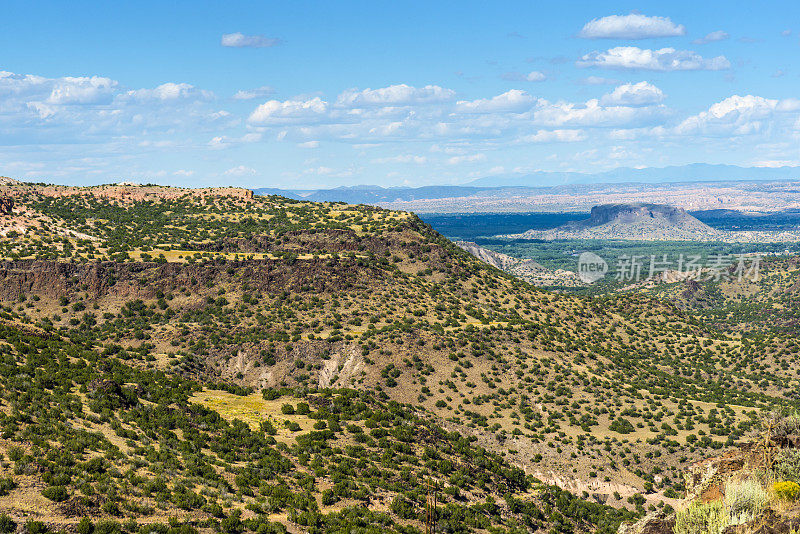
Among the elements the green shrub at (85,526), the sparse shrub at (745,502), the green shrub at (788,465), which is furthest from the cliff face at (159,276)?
the sparse shrub at (745,502)

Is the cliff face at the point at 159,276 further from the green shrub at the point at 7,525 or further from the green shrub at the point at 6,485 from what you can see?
the green shrub at the point at 7,525

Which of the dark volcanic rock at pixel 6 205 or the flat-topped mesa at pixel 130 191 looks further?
the flat-topped mesa at pixel 130 191

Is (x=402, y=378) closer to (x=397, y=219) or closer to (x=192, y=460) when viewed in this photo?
(x=192, y=460)

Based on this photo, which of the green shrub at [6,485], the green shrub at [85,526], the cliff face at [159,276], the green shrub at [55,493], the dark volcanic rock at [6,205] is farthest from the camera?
the dark volcanic rock at [6,205]

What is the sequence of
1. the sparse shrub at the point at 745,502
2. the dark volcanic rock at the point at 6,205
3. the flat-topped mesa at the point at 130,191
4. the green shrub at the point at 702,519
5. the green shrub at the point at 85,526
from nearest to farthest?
the green shrub at the point at 702,519
the sparse shrub at the point at 745,502
the green shrub at the point at 85,526
the dark volcanic rock at the point at 6,205
the flat-topped mesa at the point at 130,191

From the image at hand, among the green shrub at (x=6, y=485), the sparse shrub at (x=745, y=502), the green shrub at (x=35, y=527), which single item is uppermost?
the sparse shrub at (x=745, y=502)

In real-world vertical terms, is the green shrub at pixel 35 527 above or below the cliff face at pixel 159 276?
below

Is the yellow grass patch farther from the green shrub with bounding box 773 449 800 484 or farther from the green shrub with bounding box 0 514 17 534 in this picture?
the green shrub with bounding box 773 449 800 484
